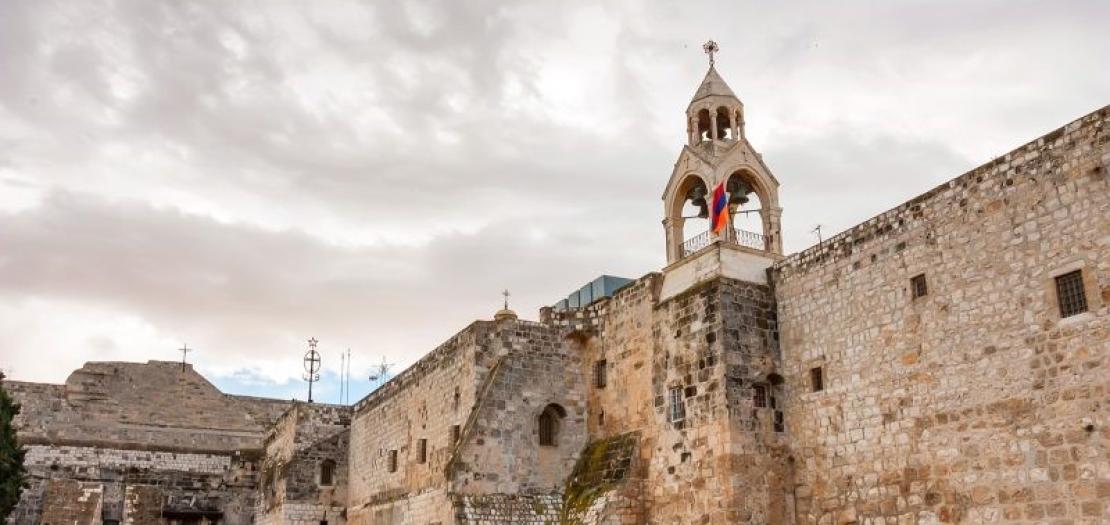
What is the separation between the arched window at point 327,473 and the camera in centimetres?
3048

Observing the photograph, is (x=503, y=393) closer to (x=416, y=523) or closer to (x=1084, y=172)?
(x=416, y=523)

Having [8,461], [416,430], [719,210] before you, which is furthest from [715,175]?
[8,461]

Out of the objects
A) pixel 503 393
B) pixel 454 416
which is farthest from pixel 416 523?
pixel 503 393

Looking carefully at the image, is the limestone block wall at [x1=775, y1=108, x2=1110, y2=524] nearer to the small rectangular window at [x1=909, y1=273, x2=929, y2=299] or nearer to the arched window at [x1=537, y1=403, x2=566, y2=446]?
the small rectangular window at [x1=909, y1=273, x2=929, y2=299]

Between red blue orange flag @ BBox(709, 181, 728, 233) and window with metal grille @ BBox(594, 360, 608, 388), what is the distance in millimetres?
4457

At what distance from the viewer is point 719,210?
20219 millimetres

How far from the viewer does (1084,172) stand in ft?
46.3

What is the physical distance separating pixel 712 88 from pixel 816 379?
691 centimetres

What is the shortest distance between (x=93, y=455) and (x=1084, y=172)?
31499 mm

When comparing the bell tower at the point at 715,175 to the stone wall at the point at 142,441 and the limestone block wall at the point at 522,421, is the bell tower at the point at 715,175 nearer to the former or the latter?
the limestone block wall at the point at 522,421

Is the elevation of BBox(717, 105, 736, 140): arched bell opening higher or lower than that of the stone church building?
higher

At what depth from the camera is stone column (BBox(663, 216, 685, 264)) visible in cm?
2125

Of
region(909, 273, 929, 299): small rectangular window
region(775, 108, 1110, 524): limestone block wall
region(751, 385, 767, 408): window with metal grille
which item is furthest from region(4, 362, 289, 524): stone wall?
region(909, 273, 929, 299): small rectangular window

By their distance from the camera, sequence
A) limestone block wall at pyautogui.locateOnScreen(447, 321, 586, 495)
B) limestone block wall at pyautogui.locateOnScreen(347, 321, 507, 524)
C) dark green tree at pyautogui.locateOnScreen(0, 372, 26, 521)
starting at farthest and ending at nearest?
dark green tree at pyautogui.locateOnScreen(0, 372, 26, 521), limestone block wall at pyautogui.locateOnScreen(347, 321, 507, 524), limestone block wall at pyautogui.locateOnScreen(447, 321, 586, 495)
